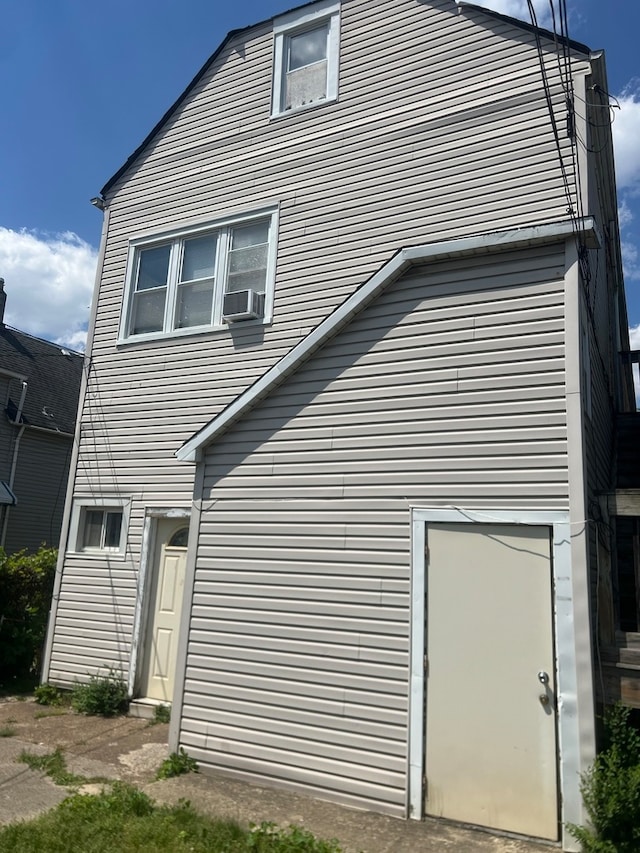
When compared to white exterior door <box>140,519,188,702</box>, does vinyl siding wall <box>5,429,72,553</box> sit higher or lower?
higher

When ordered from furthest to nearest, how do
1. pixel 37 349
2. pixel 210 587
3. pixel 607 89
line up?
pixel 37 349, pixel 607 89, pixel 210 587

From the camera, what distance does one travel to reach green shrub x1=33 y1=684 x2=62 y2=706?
8.84 meters

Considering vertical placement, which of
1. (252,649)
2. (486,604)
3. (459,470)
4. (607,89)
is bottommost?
(252,649)

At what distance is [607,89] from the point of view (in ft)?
27.4

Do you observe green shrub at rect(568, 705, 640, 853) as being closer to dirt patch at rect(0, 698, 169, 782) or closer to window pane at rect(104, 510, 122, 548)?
dirt patch at rect(0, 698, 169, 782)

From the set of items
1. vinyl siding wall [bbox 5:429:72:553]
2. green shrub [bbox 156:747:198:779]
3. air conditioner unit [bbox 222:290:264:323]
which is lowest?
green shrub [bbox 156:747:198:779]

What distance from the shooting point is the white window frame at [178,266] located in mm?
9234

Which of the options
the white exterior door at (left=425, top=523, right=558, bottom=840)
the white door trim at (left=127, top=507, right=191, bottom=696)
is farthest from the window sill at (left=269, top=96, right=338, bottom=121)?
the white exterior door at (left=425, top=523, right=558, bottom=840)

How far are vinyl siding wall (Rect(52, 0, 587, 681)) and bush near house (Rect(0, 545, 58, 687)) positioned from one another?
663 mm

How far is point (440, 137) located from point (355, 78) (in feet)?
5.90

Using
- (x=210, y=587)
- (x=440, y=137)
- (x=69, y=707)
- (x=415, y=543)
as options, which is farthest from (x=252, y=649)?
(x=440, y=137)

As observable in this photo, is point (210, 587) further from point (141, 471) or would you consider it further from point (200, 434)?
point (141, 471)

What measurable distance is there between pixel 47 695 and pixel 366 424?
6.23 m

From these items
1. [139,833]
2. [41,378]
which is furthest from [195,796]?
[41,378]
